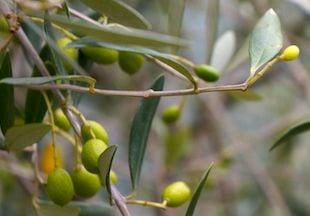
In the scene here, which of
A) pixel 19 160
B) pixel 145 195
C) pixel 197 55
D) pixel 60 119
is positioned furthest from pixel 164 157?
pixel 60 119

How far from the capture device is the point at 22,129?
0.70 meters

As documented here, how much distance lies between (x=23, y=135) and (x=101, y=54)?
130 mm

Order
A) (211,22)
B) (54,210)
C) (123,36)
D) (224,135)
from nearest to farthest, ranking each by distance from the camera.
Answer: (123,36) < (54,210) < (211,22) < (224,135)

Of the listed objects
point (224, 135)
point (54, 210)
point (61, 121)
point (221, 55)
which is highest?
point (224, 135)

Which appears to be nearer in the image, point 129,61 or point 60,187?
point 60,187

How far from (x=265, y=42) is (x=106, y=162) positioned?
201 millimetres

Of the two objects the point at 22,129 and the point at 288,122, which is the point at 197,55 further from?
the point at 22,129

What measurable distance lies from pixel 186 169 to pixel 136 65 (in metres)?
1.09

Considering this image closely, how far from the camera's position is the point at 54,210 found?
748mm

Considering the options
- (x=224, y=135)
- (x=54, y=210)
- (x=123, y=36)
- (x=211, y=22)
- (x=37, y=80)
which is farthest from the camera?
(x=224, y=135)

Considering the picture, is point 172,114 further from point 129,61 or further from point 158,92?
point 158,92

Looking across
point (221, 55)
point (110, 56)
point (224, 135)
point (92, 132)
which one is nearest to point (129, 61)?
point (110, 56)

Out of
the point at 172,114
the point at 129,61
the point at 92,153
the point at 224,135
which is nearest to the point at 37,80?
the point at 92,153

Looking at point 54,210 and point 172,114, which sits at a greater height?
point 172,114
